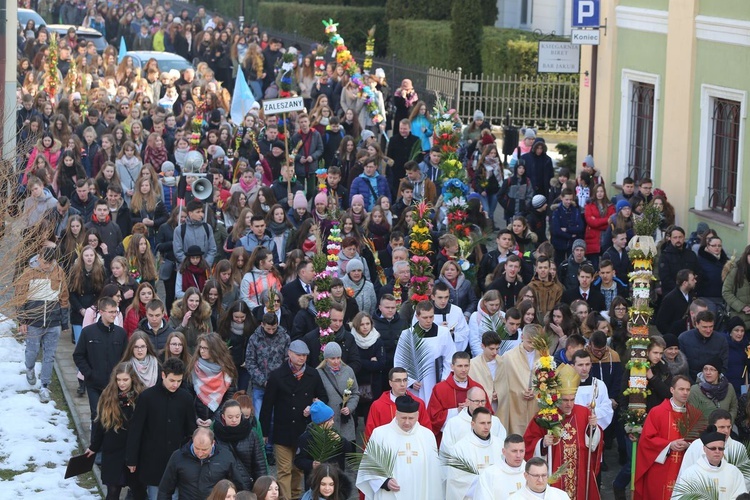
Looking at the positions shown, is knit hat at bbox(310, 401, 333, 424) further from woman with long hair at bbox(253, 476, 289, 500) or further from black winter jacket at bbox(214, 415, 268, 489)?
woman with long hair at bbox(253, 476, 289, 500)

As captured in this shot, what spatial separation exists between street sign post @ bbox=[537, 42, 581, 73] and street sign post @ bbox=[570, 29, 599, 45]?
37.2 inches

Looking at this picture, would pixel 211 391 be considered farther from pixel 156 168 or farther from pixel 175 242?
pixel 156 168

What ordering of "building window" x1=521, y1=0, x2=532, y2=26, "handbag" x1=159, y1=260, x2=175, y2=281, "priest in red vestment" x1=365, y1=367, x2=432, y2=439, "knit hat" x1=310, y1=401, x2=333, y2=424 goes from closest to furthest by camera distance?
1. "knit hat" x1=310, y1=401, x2=333, y2=424
2. "priest in red vestment" x1=365, y1=367, x2=432, y2=439
3. "handbag" x1=159, y1=260, x2=175, y2=281
4. "building window" x1=521, y1=0, x2=532, y2=26

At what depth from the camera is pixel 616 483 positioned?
14594 millimetres

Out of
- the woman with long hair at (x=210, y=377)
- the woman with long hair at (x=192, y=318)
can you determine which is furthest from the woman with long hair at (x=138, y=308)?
the woman with long hair at (x=210, y=377)

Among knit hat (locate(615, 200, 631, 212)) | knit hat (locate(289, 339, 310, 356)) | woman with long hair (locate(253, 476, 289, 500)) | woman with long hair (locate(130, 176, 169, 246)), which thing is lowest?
woman with long hair (locate(253, 476, 289, 500))

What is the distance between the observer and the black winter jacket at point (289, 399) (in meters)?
14.5

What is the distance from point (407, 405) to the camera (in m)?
13.1

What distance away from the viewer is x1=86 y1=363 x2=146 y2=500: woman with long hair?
14117 mm

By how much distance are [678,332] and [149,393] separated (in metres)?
6.22

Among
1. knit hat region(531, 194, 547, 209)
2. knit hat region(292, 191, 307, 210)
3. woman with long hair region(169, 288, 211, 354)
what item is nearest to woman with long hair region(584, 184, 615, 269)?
knit hat region(531, 194, 547, 209)

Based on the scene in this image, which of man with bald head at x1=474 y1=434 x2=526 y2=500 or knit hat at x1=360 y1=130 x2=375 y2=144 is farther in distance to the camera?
knit hat at x1=360 y1=130 x2=375 y2=144

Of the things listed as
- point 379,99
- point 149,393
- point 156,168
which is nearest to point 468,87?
point 379,99

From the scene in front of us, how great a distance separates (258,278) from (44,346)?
252 cm
